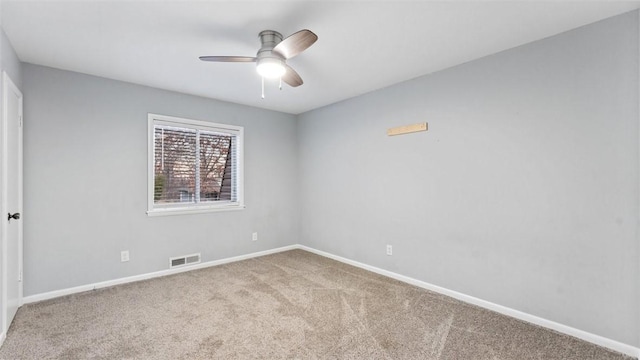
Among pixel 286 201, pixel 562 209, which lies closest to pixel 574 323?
pixel 562 209

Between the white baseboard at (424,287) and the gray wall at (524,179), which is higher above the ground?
the gray wall at (524,179)

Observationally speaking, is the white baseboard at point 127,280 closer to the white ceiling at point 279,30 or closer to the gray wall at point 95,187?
the gray wall at point 95,187

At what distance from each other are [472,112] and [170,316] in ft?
11.3

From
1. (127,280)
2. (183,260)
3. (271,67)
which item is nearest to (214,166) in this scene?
(183,260)

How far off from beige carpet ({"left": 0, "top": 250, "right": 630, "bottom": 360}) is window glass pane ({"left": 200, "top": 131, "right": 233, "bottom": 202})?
4.48 ft

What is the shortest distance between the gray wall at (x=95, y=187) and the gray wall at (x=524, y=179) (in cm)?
248

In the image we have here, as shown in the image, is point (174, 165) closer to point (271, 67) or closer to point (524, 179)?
point (271, 67)

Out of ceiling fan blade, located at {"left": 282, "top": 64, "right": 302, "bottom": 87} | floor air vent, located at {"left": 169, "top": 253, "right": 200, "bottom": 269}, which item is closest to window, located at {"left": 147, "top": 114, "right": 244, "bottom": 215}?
floor air vent, located at {"left": 169, "top": 253, "right": 200, "bottom": 269}

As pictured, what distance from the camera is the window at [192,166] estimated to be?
12.3ft

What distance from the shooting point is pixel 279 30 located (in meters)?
2.34

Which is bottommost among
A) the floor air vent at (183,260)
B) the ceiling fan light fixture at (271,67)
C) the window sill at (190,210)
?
the floor air vent at (183,260)

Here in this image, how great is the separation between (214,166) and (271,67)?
2.39 m

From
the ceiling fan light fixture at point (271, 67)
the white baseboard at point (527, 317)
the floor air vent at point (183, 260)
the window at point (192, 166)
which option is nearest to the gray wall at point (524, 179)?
the white baseboard at point (527, 317)

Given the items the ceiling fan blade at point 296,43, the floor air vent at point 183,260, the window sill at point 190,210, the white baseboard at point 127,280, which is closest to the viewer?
the ceiling fan blade at point 296,43
